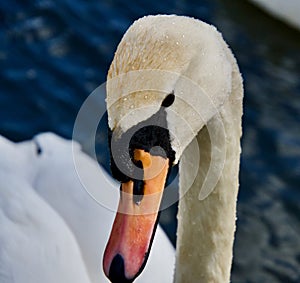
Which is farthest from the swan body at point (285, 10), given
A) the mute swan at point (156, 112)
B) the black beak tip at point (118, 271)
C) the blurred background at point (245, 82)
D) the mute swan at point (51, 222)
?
the black beak tip at point (118, 271)

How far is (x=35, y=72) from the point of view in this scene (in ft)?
20.3

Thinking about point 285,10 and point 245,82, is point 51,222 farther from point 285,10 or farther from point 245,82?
point 285,10

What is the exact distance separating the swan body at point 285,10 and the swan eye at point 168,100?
4827 millimetres

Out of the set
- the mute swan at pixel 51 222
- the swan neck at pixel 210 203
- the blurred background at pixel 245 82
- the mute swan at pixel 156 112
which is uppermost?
the mute swan at pixel 156 112

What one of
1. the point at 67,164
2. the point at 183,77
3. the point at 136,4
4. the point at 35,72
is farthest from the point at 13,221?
the point at 136,4

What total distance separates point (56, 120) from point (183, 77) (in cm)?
325

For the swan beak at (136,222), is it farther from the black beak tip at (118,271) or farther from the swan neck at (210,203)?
the swan neck at (210,203)

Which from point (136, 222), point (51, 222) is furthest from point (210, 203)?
point (51, 222)

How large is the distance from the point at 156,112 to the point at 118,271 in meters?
0.45

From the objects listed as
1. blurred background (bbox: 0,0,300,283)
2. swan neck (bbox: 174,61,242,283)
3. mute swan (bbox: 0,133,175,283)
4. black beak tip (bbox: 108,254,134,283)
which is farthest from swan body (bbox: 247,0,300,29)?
black beak tip (bbox: 108,254,134,283)

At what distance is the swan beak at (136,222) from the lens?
102 inches

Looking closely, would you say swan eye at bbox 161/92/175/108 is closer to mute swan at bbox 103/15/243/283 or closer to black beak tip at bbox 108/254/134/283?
mute swan at bbox 103/15/243/283

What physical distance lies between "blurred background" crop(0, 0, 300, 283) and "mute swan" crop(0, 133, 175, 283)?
3.34ft

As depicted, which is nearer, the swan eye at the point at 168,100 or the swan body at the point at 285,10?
the swan eye at the point at 168,100
